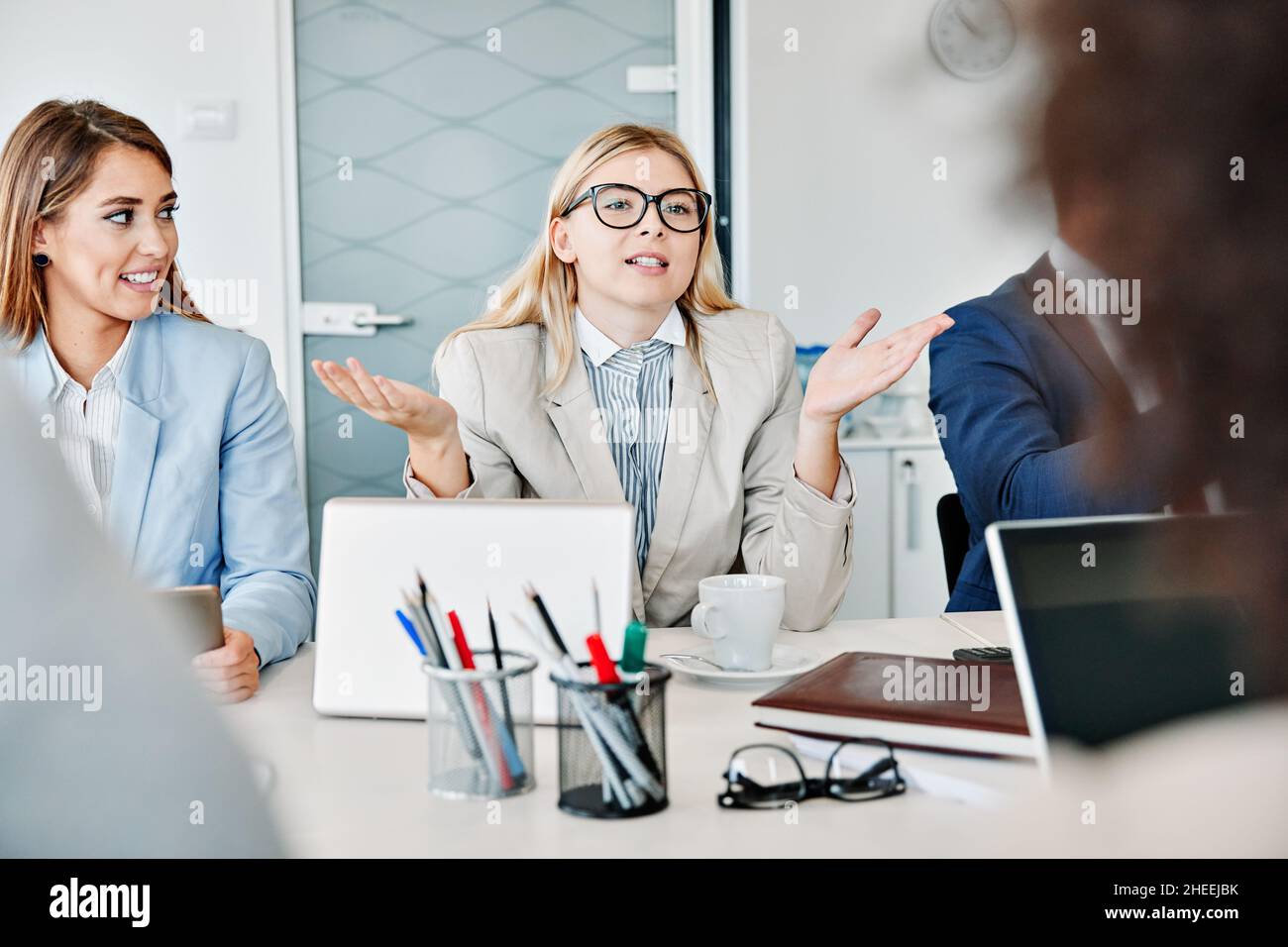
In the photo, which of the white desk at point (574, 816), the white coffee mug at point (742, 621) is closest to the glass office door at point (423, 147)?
the white coffee mug at point (742, 621)

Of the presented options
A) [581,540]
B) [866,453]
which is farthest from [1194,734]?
[866,453]

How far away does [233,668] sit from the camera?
3.47ft

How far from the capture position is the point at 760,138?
3.29m

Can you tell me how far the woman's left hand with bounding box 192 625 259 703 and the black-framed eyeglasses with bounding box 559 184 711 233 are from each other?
0.92 metres

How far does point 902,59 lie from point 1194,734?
28cm

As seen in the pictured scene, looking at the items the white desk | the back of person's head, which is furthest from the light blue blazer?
the back of person's head

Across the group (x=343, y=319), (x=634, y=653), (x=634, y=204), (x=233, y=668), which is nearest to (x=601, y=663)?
(x=634, y=653)

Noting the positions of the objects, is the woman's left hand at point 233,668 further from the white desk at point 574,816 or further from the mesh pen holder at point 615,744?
the mesh pen holder at point 615,744

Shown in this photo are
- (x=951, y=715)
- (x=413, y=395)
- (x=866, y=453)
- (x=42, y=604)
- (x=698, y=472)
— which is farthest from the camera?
Result: (x=866, y=453)

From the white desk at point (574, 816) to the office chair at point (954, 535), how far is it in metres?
0.99

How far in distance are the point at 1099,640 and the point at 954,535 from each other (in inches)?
49.6
